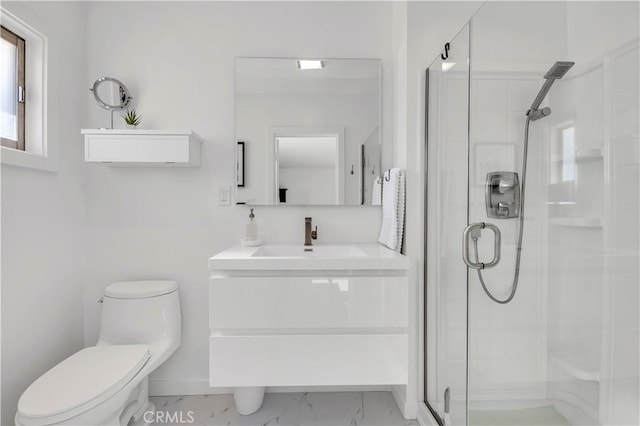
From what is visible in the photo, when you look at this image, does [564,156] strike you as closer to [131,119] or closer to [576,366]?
[576,366]

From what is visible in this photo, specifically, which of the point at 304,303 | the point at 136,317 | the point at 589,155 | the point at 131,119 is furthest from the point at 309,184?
the point at 589,155

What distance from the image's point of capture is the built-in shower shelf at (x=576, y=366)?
2.88 feet

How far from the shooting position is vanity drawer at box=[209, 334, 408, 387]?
1.46 meters

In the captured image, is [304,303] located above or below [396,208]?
below

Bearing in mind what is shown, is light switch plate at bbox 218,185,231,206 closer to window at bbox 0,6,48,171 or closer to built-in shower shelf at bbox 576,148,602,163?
window at bbox 0,6,48,171

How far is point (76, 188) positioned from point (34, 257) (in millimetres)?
436

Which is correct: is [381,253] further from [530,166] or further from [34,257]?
[34,257]

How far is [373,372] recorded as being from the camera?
1493 millimetres

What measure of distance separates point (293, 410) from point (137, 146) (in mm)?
1560

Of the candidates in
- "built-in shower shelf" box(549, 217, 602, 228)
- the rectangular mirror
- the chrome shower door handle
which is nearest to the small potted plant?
the rectangular mirror

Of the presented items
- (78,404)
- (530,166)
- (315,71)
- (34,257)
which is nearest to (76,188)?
(34,257)

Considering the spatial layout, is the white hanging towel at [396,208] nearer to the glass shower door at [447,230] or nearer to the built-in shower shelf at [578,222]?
the glass shower door at [447,230]

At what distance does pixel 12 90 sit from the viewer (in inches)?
63.2

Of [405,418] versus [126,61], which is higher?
[126,61]
